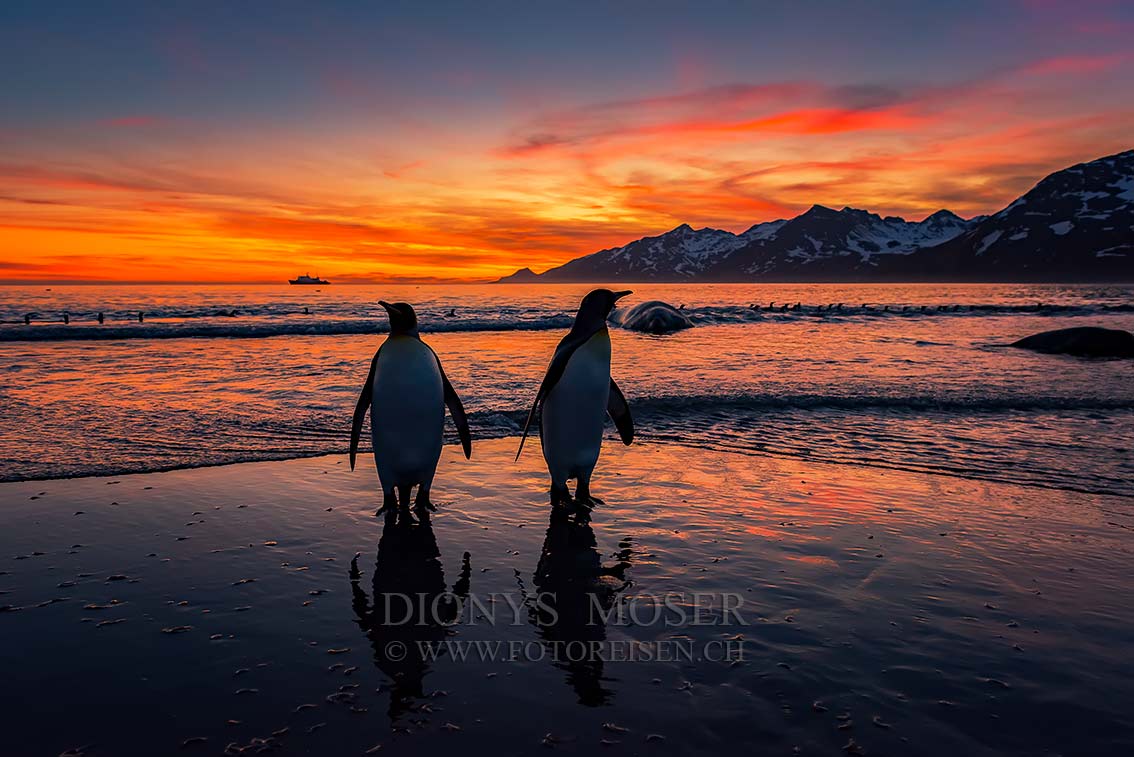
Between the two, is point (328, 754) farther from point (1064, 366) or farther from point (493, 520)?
point (1064, 366)

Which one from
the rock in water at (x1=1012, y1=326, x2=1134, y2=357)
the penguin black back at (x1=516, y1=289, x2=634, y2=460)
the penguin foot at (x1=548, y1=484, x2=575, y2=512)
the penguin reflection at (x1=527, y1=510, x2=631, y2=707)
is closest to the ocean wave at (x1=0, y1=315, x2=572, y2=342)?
the rock in water at (x1=1012, y1=326, x2=1134, y2=357)

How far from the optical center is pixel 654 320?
32.6 metres

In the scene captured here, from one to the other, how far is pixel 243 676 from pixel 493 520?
2587mm

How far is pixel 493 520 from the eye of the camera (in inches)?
219

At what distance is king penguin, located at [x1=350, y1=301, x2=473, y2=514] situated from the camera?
5465 millimetres

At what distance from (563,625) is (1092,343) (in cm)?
2220

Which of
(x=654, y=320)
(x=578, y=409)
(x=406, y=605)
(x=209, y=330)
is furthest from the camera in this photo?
(x=654, y=320)

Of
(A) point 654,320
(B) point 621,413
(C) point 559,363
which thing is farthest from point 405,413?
Result: (A) point 654,320

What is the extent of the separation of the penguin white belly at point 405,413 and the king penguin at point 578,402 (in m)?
0.84

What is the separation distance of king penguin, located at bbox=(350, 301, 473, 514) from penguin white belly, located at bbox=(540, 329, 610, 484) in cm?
101

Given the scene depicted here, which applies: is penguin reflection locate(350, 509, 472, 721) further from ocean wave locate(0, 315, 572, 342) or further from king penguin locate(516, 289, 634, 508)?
ocean wave locate(0, 315, 572, 342)

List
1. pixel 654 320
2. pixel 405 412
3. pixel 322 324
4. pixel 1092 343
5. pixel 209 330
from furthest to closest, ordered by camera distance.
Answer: pixel 322 324
pixel 654 320
pixel 209 330
pixel 1092 343
pixel 405 412

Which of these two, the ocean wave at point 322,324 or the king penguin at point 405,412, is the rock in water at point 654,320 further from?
the king penguin at point 405,412

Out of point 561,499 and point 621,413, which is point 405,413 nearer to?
point 561,499
